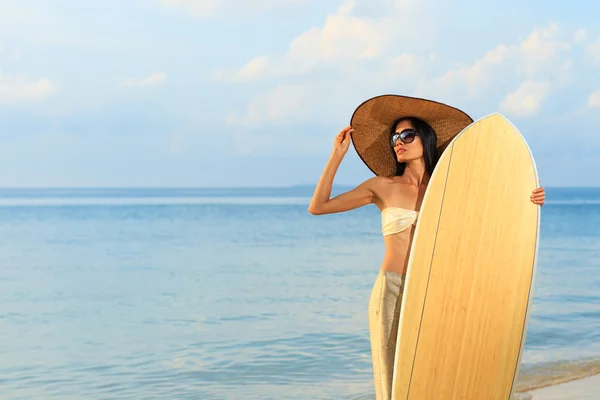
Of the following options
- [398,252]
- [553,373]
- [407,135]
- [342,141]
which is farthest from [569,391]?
[342,141]

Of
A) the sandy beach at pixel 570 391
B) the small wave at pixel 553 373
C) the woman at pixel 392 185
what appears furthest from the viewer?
the small wave at pixel 553 373

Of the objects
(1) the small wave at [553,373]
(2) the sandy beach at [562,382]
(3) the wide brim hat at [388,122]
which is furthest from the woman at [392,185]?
(1) the small wave at [553,373]

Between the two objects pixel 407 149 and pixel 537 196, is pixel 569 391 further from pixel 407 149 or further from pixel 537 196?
pixel 407 149

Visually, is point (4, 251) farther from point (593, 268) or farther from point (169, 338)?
point (593, 268)

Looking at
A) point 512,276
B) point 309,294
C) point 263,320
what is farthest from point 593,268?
point 512,276

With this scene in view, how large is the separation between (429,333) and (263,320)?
5.07 meters

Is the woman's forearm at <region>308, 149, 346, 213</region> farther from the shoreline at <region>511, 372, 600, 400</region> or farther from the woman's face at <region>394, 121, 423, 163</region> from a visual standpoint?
the shoreline at <region>511, 372, 600, 400</region>

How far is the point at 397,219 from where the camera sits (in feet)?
10.6

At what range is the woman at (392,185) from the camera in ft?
10.4

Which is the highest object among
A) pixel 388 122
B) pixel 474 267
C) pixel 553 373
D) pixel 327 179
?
pixel 388 122

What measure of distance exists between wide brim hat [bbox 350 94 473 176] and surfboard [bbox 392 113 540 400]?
6.1 inches

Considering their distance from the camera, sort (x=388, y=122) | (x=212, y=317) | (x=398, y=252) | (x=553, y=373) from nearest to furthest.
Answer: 1. (x=398, y=252)
2. (x=388, y=122)
3. (x=553, y=373)
4. (x=212, y=317)

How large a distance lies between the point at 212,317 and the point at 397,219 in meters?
5.42

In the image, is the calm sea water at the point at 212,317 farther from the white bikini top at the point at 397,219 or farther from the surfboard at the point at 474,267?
the white bikini top at the point at 397,219
